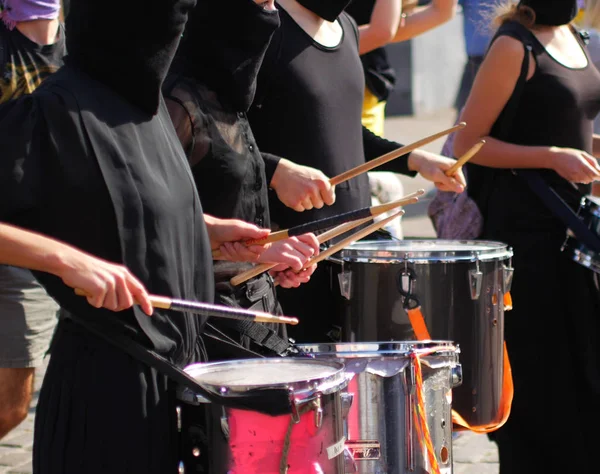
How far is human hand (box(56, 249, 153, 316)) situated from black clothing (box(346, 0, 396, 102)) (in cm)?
357

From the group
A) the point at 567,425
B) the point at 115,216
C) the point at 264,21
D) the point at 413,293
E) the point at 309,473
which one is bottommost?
the point at 567,425

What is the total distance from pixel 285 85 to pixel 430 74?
1456cm

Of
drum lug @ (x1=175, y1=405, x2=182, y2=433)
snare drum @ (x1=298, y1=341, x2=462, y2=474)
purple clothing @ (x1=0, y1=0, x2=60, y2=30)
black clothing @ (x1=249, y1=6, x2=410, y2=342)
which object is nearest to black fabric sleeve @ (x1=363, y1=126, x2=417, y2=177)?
black clothing @ (x1=249, y1=6, x2=410, y2=342)

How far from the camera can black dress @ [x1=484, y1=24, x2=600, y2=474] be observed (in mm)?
3891

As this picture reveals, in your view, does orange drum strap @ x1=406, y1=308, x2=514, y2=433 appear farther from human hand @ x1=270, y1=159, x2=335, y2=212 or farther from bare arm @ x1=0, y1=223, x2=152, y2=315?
bare arm @ x1=0, y1=223, x2=152, y2=315

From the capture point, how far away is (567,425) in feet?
12.9

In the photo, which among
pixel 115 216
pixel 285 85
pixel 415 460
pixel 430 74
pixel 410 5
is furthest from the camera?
pixel 430 74

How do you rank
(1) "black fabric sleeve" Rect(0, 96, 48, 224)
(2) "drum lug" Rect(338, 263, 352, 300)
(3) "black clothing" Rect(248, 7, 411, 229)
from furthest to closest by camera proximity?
(2) "drum lug" Rect(338, 263, 352, 300) → (3) "black clothing" Rect(248, 7, 411, 229) → (1) "black fabric sleeve" Rect(0, 96, 48, 224)

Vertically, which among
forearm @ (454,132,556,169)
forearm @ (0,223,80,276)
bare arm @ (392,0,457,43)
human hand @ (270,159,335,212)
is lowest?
forearm @ (0,223,80,276)

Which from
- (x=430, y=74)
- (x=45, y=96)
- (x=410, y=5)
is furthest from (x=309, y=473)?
(x=430, y=74)

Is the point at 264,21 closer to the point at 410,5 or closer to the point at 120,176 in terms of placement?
the point at 120,176

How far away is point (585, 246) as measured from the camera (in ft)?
12.5

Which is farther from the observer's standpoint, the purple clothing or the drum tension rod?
the purple clothing

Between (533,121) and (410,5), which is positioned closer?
(533,121)
